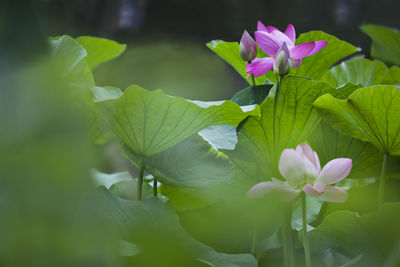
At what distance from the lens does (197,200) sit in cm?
28

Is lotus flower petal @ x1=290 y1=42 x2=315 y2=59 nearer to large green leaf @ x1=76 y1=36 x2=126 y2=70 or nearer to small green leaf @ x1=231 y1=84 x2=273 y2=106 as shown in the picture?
small green leaf @ x1=231 y1=84 x2=273 y2=106

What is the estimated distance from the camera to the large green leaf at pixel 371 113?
243mm

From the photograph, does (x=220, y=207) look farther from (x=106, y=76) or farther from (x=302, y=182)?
(x=106, y=76)

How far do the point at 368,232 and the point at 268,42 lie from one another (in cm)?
13

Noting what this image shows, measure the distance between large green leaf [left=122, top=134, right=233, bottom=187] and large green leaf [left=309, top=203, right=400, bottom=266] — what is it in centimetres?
7

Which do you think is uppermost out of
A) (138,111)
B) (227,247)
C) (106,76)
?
(138,111)

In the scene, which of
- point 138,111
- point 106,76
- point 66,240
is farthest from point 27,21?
point 106,76

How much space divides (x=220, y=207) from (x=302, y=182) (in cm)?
10

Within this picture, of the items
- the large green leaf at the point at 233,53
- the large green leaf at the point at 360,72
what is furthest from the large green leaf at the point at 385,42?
the large green leaf at the point at 233,53

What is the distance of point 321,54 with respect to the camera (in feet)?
1.08

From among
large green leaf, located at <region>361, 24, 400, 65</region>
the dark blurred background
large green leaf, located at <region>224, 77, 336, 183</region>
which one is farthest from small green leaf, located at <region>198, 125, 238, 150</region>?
the dark blurred background

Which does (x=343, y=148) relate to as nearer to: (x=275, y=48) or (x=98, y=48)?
(x=275, y=48)

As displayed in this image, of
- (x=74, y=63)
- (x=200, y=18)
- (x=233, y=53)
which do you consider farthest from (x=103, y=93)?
(x=200, y=18)

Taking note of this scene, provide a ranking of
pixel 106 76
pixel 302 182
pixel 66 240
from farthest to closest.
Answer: pixel 106 76 → pixel 302 182 → pixel 66 240
